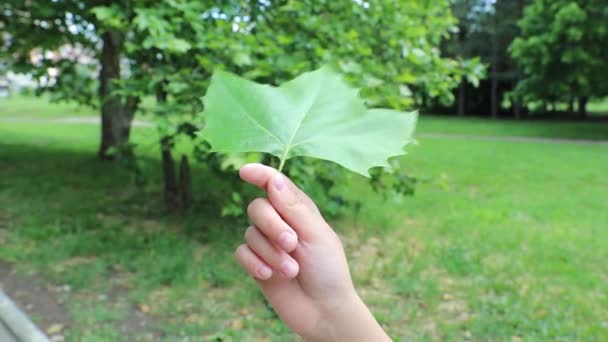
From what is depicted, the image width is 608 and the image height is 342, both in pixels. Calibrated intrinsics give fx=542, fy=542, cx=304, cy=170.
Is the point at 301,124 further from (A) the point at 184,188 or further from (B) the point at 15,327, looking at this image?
(A) the point at 184,188

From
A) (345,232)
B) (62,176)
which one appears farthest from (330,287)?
(62,176)

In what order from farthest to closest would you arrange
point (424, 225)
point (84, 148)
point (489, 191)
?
1. point (84, 148)
2. point (489, 191)
3. point (424, 225)

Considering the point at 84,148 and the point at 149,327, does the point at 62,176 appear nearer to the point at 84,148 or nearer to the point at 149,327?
the point at 84,148

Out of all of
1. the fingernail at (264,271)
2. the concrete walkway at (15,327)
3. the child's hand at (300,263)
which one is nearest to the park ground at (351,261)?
the concrete walkway at (15,327)

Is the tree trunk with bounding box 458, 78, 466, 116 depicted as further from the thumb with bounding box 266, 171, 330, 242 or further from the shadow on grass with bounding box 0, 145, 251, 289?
the thumb with bounding box 266, 171, 330, 242

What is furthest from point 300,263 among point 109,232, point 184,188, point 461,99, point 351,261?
point 461,99

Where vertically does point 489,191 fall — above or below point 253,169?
below
